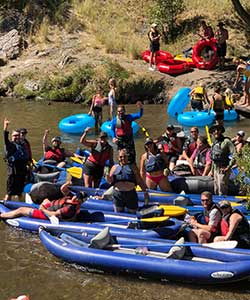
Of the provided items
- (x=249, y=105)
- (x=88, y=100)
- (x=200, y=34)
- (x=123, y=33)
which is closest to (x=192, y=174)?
(x=249, y=105)

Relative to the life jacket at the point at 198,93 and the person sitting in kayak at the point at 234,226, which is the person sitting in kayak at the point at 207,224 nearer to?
the person sitting in kayak at the point at 234,226

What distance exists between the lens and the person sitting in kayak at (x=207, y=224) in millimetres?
7555

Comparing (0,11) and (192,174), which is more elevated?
(0,11)

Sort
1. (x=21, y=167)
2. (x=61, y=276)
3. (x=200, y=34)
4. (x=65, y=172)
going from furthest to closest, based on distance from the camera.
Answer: (x=200, y=34) → (x=65, y=172) → (x=21, y=167) → (x=61, y=276)

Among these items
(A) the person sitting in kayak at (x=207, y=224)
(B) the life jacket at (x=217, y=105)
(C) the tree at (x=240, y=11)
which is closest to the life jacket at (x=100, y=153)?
(A) the person sitting in kayak at (x=207, y=224)

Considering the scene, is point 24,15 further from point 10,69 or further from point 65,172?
point 65,172

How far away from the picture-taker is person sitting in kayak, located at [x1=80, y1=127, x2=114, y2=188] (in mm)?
9719

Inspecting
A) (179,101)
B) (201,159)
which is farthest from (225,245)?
(179,101)

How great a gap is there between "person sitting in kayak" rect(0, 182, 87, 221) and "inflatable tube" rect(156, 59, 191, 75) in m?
10.4

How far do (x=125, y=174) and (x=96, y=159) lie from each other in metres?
1.61

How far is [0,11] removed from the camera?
2433 centimetres

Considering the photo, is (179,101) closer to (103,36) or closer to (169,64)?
(169,64)

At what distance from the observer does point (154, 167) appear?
927 cm

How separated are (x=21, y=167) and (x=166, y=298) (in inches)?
157
